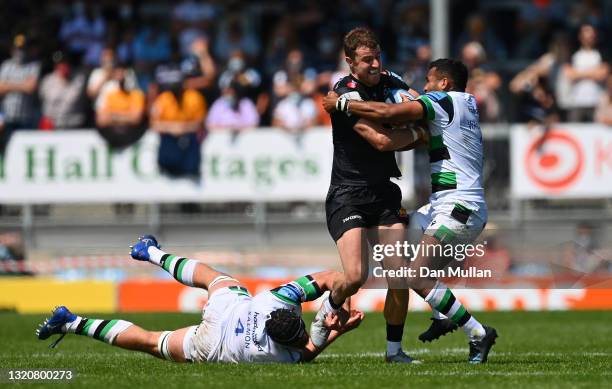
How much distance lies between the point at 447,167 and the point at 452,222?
0.45m

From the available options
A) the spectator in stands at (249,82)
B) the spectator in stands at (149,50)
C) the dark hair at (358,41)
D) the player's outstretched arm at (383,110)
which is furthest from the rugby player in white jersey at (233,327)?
the spectator in stands at (149,50)

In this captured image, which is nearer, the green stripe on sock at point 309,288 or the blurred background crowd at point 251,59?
the green stripe on sock at point 309,288

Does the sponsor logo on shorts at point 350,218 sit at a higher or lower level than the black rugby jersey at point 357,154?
lower

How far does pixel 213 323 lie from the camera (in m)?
9.73

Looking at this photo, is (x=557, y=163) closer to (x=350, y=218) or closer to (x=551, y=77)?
(x=551, y=77)

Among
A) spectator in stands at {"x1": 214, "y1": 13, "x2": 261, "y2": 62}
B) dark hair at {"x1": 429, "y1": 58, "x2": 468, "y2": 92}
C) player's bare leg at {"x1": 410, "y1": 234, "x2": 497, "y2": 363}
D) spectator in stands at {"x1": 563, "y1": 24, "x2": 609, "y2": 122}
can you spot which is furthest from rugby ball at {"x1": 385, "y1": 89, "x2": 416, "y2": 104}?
spectator in stands at {"x1": 214, "y1": 13, "x2": 261, "y2": 62}

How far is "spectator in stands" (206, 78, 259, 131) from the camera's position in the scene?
66.2 feet

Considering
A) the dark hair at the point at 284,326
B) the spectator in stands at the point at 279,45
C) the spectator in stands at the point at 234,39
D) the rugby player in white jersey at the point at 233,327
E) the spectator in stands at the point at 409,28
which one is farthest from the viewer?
the spectator in stands at the point at 234,39

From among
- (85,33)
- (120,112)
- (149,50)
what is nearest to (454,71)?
Answer: (120,112)

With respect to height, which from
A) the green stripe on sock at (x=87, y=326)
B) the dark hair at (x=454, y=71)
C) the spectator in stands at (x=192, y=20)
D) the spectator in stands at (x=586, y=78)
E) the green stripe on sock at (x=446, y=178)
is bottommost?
the green stripe on sock at (x=87, y=326)

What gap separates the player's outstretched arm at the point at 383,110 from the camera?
10.0 meters

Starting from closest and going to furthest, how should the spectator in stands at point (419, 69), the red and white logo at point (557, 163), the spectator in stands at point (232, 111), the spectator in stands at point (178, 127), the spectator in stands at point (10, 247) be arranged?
the red and white logo at point (557, 163)
the spectator in stands at point (419, 69)
the spectator in stands at point (10, 247)
the spectator in stands at point (178, 127)
the spectator in stands at point (232, 111)

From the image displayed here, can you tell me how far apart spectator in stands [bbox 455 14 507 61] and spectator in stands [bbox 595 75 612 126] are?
2.41m

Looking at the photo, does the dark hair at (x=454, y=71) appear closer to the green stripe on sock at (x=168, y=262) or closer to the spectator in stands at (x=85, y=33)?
the green stripe on sock at (x=168, y=262)
